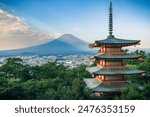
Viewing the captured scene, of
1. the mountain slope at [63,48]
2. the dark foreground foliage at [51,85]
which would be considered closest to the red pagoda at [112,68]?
the dark foreground foliage at [51,85]

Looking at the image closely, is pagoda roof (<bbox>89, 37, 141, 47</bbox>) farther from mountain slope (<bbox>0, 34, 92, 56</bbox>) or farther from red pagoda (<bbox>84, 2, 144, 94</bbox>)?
mountain slope (<bbox>0, 34, 92, 56</bbox>)

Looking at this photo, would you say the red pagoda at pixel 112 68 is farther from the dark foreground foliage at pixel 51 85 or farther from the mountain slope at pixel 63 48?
the mountain slope at pixel 63 48

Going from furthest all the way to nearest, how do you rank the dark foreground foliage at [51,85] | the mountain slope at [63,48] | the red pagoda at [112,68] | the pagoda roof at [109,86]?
the mountain slope at [63,48] → the red pagoda at [112,68] → the pagoda roof at [109,86] → the dark foreground foliage at [51,85]

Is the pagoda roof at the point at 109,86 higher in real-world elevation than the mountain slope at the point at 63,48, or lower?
lower

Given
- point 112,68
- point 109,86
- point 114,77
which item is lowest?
point 109,86

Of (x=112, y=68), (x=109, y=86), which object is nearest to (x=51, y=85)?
(x=112, y=68)

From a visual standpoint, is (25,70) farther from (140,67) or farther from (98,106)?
(98,106)

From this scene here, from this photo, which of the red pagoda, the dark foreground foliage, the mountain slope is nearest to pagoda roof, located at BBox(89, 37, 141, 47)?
the red pagoda

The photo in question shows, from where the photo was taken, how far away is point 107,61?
90.7 feet

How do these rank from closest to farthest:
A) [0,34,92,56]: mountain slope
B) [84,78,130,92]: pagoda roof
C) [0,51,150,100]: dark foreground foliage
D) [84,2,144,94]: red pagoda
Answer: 1. [0,51,150,100]: dark foreground foliage
2. [84,78,130,92]: pagoda roof
3. [84,2,144,94]: red pagoda
4. [0,34,92,56]: mountain slope

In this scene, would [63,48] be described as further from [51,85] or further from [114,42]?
[114,42]

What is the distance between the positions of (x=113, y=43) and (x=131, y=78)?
7963 mm

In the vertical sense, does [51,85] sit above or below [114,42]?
below

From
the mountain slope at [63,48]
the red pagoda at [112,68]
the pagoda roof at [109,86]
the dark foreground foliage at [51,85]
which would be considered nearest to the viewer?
the dark foreground foliage at [51,85]
